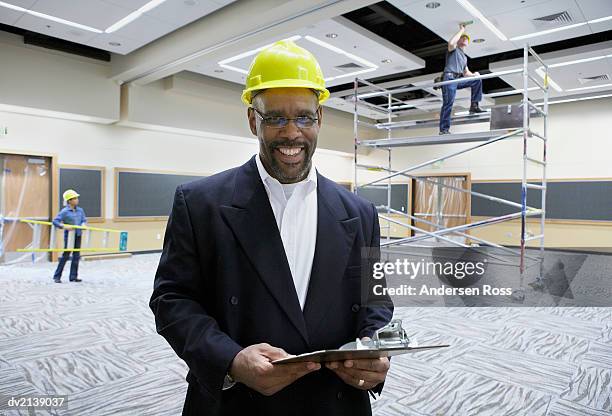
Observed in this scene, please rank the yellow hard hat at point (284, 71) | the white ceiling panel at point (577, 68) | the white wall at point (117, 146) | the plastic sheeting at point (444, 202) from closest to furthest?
the yellow hard hat at point (284, 71)
the white ceiling panel at point (577, 68)
the white wall at point (117, 146)
the plastic sheeting at point (444, 202)

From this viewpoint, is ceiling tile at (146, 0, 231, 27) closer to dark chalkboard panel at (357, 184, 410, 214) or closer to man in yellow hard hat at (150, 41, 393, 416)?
man in yellow hard hat at (150, 41, 393, 416)

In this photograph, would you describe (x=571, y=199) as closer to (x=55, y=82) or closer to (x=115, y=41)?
(x=115, y=41)

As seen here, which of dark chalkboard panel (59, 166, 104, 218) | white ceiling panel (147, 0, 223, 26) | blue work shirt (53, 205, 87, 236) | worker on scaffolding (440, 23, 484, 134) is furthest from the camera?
dark chalkboard panel (59, 166, 104, 218)

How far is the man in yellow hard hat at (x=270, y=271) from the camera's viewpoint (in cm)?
100

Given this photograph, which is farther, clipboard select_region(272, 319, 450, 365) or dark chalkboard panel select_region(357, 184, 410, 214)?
dark chalkboard panel select_region(357, 184, 410, 214)

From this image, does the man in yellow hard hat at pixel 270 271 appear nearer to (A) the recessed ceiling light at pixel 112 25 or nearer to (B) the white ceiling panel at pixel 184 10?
(B) the white ceiling panel at pixel 184 10

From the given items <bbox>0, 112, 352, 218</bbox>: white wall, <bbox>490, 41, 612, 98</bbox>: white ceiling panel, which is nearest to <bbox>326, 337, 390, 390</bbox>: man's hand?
<bbox>490, 41, 612, 98</bbox>: white ceiling panel

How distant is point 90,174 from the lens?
9.10m

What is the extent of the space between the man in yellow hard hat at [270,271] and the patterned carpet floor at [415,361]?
6.11 ft

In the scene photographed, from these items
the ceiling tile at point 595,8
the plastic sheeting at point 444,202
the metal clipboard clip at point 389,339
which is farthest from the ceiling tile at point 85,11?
the plastic sheeting at point 444,202

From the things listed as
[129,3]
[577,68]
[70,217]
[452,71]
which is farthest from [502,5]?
[70,217]

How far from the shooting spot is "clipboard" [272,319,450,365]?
0.81m

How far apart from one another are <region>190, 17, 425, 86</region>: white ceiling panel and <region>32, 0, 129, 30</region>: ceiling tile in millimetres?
1644

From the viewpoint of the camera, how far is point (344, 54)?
25.0 ft
